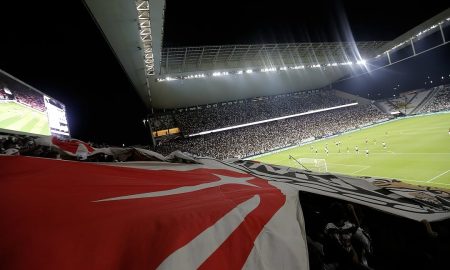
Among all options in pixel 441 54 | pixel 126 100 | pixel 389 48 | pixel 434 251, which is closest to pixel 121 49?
pixel 126 100

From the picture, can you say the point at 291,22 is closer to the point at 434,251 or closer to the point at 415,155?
the point at 415,155

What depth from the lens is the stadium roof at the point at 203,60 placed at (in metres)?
13.3

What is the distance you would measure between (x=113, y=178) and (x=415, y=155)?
21.1 metres

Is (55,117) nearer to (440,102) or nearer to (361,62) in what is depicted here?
(361,62)

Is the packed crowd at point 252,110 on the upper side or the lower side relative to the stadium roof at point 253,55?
lower

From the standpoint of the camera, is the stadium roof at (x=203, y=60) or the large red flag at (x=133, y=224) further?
the stadium roof at (x=203, y=60)

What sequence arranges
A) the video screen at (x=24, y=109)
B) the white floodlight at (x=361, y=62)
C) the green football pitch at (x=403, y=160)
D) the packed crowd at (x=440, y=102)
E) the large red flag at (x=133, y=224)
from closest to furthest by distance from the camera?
the large red flag at (x=133, y=224), the video screen at (x=24, y=109), the green football pitch at (x=403, y=160), the packed crowd at (x=440, y=102), the white floodlight at (x=361, y=62)

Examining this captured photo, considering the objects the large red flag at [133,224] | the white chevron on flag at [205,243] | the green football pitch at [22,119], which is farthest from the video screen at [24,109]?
the white chevron on flag at [205,243]

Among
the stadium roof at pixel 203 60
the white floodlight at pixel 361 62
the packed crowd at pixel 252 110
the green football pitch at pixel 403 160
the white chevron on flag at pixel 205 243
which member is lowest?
the green football pitch at pixel 403 160

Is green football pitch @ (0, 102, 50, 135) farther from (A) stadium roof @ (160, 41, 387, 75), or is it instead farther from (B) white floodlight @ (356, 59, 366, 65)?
(B) white floodlight @ (356, 59, 366, 65)

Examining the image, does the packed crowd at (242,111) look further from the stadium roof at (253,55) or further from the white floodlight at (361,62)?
the stadium roof at (253,55)

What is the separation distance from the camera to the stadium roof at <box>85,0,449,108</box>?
13316 millimetres

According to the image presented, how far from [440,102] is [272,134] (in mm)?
26647

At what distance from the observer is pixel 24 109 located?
26.5 feet
